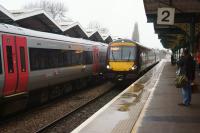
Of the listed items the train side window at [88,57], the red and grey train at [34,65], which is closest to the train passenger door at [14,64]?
the red and grey train at [34,65]

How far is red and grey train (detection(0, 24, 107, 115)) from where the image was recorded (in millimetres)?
11695

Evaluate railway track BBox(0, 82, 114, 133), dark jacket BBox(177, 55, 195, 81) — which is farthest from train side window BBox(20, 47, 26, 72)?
dark jacket BBox(177, 55, 195, 81)

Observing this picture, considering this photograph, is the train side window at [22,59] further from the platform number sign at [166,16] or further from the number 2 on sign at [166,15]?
the number 2 on sign at [166,15]

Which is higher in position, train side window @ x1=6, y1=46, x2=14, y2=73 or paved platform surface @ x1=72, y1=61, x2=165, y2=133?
train side window @ x1=6, y1=46, x2=14, y2=73

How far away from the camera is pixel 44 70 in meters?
14.9

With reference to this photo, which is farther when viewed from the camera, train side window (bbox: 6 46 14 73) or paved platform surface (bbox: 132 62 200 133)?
train side window (bbox: 6 46 14 73)

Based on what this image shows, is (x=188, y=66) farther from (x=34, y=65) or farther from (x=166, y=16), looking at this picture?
(x=34, y=65)

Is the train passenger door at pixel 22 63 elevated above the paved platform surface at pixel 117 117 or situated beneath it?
elevated above

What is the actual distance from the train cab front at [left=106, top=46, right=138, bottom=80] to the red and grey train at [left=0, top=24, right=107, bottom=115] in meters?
1.77

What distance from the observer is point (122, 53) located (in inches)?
900

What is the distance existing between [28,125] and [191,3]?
9.93 m

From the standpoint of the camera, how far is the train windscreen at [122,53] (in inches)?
890

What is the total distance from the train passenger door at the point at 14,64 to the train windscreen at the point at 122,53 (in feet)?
33.7

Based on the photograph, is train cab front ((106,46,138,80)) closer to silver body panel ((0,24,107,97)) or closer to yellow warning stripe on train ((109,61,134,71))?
yellow warning stripe on train ((109,61,134,71))
